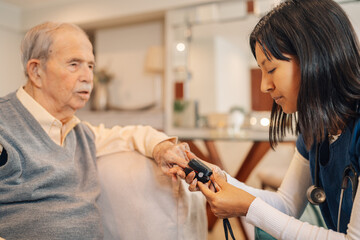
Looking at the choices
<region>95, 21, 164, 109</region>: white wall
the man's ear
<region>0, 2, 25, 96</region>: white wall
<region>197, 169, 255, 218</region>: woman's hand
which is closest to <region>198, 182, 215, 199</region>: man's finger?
<region>197, 169, 255, 218</region>: woman's hand

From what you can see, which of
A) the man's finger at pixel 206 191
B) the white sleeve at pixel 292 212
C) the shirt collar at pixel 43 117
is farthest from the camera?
the shirt collar at pixel 43 117

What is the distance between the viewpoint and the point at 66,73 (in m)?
1.17

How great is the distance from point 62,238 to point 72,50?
0.65m

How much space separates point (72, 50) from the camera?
1166 millimetres

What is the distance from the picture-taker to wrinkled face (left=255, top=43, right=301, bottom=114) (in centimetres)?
85

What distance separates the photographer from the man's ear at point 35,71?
117cm

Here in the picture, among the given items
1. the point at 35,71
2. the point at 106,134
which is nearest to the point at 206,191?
the point at 106,134

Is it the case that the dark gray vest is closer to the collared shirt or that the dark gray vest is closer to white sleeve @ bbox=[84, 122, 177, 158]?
the collared shirt

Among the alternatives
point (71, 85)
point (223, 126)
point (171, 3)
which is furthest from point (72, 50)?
point (171, 3)

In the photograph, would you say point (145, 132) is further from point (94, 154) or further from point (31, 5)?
point (31, 5)

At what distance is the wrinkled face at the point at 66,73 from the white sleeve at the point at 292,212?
0.65 m

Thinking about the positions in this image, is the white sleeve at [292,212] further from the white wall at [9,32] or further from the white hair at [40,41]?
the white wall at [9,32]

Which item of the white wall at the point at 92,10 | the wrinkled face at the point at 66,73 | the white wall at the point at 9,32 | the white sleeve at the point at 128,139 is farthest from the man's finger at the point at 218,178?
the white wall at the point at 9,32

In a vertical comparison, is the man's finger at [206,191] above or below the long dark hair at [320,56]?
below
